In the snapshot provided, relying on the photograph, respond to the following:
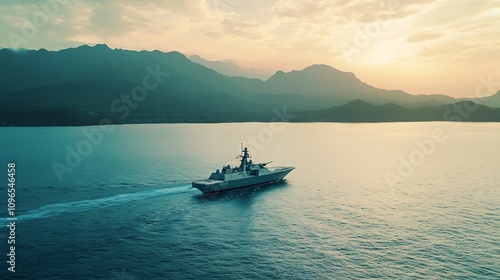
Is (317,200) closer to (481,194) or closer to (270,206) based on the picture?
(270,206)

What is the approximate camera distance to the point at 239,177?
12100cm

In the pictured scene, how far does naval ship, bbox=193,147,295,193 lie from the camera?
109 m

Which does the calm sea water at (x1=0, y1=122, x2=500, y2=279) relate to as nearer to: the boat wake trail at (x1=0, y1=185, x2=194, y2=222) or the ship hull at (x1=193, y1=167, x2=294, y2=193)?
the boat wake trail at (x1=0, y1=185, x2=194, y2=222)

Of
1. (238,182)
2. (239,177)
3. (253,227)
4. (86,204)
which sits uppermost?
(239,177)

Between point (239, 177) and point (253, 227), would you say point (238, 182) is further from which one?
point (253, 227)

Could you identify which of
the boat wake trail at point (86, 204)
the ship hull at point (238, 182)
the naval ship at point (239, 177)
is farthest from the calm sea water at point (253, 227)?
the naval ship at point (239, 177)

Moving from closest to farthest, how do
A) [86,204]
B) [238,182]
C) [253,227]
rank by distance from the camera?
[253,227] < [86,204] < [238,182]

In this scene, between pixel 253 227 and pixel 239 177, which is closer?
pixel 253 227

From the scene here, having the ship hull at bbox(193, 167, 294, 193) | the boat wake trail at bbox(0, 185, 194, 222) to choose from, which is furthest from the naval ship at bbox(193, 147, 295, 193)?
the boat wake trail at bbox(0, 185, 194, 222)

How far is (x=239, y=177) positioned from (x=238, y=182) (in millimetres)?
1823

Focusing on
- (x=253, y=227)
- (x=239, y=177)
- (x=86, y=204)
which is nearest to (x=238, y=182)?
(x=239, y=177)

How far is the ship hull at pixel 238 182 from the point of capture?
107 meters

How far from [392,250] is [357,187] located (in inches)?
2282

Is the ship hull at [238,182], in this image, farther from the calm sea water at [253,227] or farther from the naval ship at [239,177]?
the calm sea water at [253,227]
